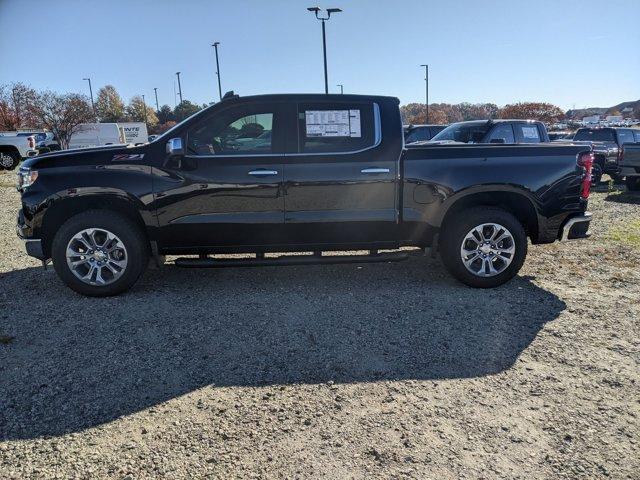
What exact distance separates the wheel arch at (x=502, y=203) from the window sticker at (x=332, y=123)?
3.95 ft

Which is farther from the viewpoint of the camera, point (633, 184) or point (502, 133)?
point (633, 184)

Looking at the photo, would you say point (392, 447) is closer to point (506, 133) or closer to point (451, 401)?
point (451, 401)

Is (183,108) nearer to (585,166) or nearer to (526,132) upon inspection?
(526,132)

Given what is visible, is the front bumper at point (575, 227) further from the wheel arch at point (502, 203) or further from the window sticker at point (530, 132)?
the window sticker at point (530, 132)

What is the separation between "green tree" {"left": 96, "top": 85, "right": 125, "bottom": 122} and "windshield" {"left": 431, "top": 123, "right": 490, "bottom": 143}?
63300 millimetres

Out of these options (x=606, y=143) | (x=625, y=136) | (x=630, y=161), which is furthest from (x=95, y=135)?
(x=630, y=161)

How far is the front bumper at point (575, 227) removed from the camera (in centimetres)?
493

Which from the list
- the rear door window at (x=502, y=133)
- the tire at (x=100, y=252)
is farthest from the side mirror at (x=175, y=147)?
the rear door window at (x=502, y=133)

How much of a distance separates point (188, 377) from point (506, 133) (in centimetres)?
899

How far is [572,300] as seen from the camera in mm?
4625

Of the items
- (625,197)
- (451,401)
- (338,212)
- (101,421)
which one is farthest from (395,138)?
(625,197)

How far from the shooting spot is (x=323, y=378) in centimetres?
323

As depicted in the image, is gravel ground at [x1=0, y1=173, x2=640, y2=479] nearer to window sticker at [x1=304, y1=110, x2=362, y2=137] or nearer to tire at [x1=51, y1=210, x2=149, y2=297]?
tire at [x1=51, y1=210, x2=149, y2=297]

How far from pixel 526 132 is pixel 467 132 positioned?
50.6 inches
